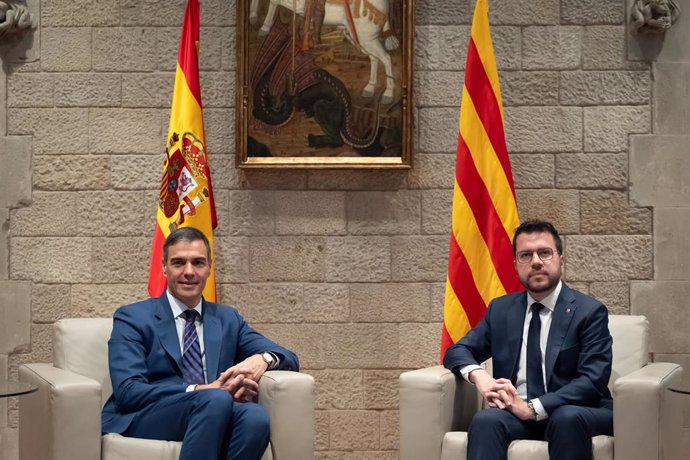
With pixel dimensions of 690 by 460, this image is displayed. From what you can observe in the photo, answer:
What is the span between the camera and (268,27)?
5379 millimetres

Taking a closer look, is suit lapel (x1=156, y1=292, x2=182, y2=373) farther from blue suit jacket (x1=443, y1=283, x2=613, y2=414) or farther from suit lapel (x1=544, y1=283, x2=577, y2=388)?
suit lapel (x1=544, y1=283, x2=577, y2=388)

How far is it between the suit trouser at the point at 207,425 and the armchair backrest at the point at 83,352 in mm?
450

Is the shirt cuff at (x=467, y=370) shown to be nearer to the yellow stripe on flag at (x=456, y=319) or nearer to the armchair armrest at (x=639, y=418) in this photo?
the armchair armrest at (x=639, y=418)

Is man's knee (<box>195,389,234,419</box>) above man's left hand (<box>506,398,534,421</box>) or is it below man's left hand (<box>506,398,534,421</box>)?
above

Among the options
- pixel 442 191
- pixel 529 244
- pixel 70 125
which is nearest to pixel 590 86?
pixel 442 191

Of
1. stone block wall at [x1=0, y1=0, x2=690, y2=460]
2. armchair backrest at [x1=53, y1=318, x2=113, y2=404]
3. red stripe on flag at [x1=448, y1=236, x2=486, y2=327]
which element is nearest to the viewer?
armchair backrest at [x1=53, y1=318, x2=113, y2=404]

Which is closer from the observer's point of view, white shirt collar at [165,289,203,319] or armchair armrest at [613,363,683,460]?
armchair armrest at [613,363,683,460]

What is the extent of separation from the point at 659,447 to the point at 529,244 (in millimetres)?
869

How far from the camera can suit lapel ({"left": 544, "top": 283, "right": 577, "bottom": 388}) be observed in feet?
13.3

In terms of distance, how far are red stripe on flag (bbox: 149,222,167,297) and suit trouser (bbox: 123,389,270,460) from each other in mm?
1096

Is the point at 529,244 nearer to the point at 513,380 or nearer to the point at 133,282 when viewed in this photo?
the point at 513,380

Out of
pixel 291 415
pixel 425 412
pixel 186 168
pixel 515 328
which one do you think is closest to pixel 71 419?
pixel 291 415

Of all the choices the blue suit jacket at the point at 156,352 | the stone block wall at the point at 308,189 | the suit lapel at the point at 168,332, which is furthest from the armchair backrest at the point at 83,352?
the stone block wall at the point at 308,189

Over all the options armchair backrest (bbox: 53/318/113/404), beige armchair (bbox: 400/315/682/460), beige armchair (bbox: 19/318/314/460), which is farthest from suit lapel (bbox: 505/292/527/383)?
armchair backrest (bbox: 53/318/113/404)
